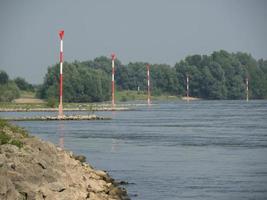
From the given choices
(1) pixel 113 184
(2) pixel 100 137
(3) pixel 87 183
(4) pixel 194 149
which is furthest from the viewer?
(2) pixel 100 137

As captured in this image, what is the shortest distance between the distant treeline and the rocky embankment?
119 meters

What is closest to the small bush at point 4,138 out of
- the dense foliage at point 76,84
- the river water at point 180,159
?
the river water at point 180,159

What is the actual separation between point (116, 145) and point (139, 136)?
988 cm

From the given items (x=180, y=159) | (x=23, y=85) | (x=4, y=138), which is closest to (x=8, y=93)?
(x=23, y=85)

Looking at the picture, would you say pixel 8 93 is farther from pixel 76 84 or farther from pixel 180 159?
pixel 180 159

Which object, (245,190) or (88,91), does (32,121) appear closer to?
(245,190)

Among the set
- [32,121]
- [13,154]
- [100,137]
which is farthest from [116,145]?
[32,121]

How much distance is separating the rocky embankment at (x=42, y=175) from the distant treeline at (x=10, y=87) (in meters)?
119

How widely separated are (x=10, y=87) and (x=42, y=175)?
5194 inches

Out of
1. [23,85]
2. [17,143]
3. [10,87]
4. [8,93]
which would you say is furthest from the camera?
[23,85]

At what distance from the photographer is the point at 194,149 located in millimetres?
49875

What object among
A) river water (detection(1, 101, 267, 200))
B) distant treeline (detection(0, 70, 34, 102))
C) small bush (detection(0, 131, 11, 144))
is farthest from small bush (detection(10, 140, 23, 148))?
distant treeline (detection(0, 70, 34, 102))

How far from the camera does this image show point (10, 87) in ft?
508

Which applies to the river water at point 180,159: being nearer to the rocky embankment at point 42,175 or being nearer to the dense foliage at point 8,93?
the rocky embankment at point 42,175
